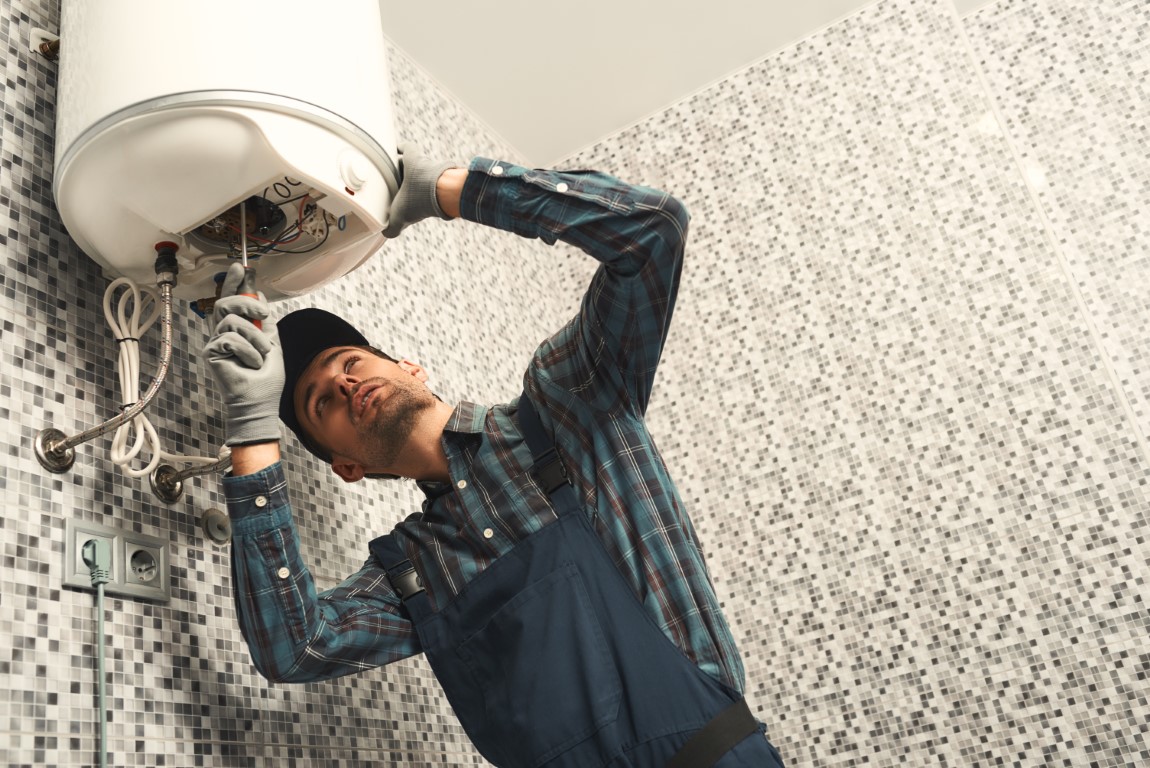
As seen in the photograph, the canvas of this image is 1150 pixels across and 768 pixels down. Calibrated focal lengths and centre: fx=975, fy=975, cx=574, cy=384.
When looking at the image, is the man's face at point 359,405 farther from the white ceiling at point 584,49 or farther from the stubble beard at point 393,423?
the white ceiling at point 584,49

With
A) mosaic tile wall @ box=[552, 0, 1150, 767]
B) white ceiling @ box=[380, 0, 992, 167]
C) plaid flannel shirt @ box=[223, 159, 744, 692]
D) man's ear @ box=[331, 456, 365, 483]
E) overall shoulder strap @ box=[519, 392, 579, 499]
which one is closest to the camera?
plaid flannel shirt @ box=[223, 159, 744, 692]

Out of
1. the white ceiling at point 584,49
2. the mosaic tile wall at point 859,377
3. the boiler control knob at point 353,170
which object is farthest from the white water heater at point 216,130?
the white ceiling at point 584,49

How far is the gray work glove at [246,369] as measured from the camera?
1.06m

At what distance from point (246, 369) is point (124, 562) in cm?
26

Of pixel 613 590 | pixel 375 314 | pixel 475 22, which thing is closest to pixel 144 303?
Result: pixel 375 314

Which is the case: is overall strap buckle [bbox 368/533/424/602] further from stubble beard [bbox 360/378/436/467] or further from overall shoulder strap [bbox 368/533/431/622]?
stubble beard [bbox 360/378/436/467]

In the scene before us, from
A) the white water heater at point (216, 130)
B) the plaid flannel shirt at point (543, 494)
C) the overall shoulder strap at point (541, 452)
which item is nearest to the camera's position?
the white water heater at point (216, 130)

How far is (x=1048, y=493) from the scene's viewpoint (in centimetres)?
186

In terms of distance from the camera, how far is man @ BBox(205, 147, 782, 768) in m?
1.08

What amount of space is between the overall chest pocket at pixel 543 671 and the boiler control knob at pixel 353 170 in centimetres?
50

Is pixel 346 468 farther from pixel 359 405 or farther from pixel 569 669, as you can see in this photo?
pixel 569 669

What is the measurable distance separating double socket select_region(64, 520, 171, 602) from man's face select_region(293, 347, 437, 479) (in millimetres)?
245

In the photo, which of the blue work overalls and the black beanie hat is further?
the black beanie hat

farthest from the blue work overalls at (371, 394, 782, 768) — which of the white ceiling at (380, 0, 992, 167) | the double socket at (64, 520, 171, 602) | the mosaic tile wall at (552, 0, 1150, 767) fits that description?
the white ceiling at (380, 0, 992, 167)
